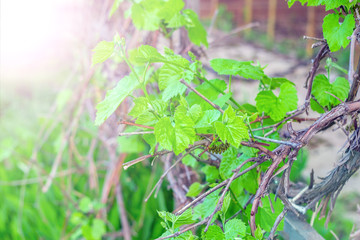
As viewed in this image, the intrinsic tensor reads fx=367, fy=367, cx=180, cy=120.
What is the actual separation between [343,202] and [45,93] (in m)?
2.80

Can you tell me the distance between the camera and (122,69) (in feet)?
3.64

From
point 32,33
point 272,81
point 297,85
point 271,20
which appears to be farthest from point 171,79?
point 271,20

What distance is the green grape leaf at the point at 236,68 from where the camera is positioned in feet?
1.65

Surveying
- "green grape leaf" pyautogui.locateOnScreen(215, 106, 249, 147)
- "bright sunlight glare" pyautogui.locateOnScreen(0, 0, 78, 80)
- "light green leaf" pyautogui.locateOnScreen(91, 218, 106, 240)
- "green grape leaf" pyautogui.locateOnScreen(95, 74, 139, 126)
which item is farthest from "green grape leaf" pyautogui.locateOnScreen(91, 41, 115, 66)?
"bright sunlight glare" pyautogui.locateOnScreen(0, 0, 78, 80)

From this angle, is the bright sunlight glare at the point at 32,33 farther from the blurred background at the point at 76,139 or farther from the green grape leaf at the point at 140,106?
the green grape leaf at the point at 140,106

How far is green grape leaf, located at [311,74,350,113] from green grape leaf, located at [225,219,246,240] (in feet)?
0.69

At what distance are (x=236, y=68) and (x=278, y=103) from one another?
3.0 inches

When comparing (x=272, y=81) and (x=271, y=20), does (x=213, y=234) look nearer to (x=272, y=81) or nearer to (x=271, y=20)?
(x=272, y=81)

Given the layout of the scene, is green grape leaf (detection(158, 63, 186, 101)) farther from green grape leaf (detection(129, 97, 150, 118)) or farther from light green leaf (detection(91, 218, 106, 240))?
light green leaf (detection(91, 218, 106, 240))

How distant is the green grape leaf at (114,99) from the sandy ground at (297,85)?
13.1 inches

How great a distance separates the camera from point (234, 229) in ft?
1.35

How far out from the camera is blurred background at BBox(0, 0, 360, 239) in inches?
48.0

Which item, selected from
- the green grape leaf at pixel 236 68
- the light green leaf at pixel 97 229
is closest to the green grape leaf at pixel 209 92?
the green grape leaf at pixel 236 68

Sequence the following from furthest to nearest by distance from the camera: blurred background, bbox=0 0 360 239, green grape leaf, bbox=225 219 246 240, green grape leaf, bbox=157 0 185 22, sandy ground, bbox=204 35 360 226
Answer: sandy ground, bbox=204 35 360 226, blurred background, bbox=0 0 360 239, green grape leaf, bbox=157 0 185 22, green grape leaf, bbox=225 219 246 240
